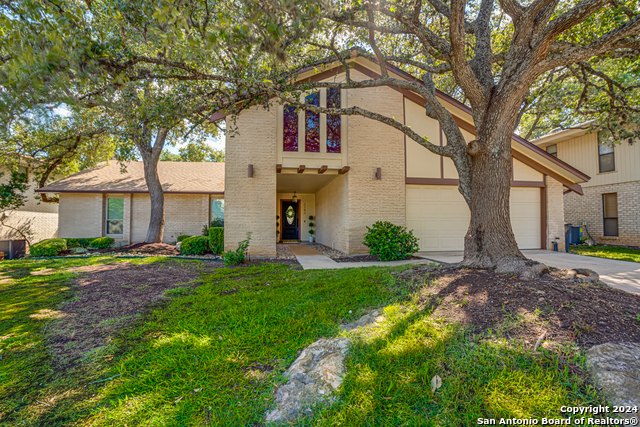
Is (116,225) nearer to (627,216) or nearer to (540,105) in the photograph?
(540,105)

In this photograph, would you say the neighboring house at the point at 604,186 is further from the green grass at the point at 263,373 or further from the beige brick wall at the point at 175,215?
the beige brick wall at the point at 175,215

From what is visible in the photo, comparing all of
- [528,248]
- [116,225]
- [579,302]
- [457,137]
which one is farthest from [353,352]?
[116,225]

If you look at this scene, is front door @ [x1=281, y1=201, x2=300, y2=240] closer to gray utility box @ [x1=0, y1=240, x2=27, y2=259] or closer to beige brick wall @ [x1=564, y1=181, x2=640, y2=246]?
gray utility box @ [x1=0, y1=240, x2=27, y2=259]

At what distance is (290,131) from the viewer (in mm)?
9125

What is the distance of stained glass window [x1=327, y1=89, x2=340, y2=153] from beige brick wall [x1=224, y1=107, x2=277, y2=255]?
1.75m

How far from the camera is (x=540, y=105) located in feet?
38.5

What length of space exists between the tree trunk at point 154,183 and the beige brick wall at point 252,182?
18.3ft

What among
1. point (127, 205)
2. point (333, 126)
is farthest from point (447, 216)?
point (127, 205)

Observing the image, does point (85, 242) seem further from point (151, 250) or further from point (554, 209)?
point (554, 209)

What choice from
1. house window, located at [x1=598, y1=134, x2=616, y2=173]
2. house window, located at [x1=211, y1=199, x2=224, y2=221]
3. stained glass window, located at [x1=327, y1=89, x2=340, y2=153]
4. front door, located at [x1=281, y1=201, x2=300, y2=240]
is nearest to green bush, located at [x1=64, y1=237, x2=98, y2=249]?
house window, located at [x1=211, y1=199, x2=224, y2=221]

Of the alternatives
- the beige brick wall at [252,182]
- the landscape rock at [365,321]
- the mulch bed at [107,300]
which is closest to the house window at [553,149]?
the beige brick wall at [252,182]

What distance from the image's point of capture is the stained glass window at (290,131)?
9.09 meters

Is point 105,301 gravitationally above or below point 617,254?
below

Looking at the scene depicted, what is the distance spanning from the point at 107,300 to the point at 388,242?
21.3ft
